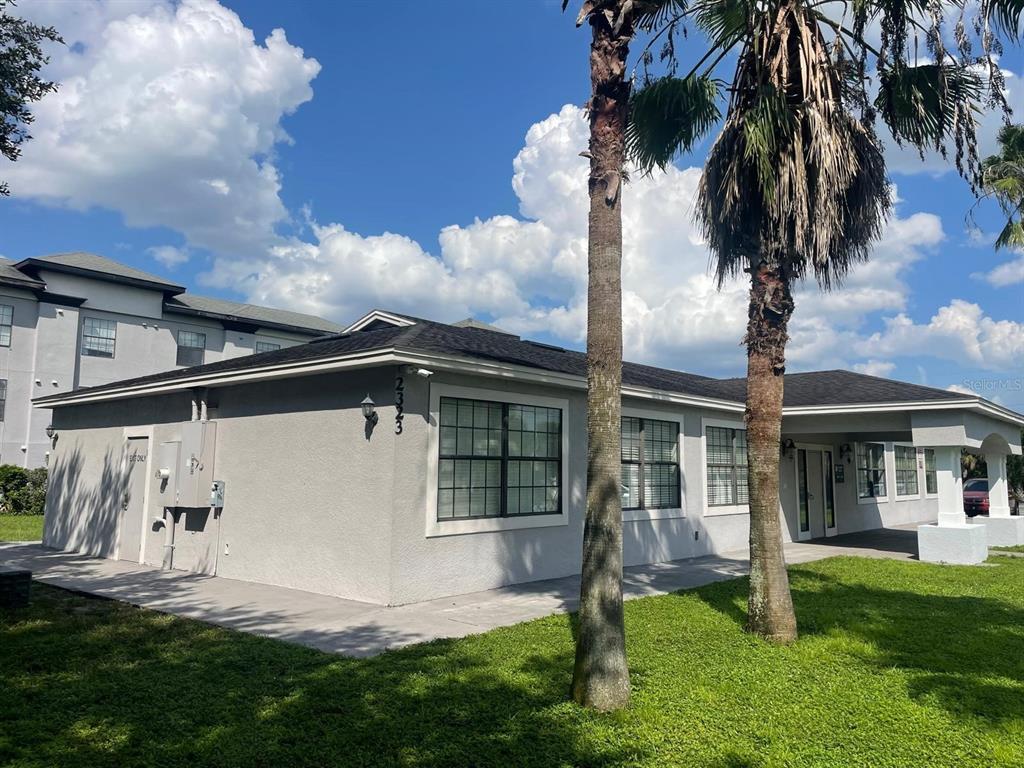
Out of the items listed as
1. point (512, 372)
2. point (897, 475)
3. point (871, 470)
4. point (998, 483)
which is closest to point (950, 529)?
point (998, 483)

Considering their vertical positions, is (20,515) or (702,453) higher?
(702,453)

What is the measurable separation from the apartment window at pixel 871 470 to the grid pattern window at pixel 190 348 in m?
23.8

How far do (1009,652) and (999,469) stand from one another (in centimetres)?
1171

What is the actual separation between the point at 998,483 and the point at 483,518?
13.6 m

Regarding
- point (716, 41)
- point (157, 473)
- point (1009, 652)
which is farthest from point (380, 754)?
point (157, 473)

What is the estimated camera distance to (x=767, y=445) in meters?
7.36

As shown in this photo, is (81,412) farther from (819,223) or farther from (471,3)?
(819,223)

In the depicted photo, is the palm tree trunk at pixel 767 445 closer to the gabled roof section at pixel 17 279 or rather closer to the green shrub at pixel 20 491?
the green shrub at pixel 20 491

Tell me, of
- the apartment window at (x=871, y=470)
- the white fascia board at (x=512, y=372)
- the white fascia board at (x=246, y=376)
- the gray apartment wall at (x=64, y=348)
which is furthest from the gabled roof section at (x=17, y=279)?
the apartment window at (x=871, y=470)

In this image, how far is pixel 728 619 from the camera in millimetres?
7930

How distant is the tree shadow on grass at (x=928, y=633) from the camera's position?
5555 millimetres

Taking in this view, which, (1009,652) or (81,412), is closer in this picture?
(1009,652)

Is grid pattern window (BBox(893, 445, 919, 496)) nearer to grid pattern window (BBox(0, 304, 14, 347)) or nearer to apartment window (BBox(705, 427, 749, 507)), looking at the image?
apartment window (BBox(705, 427, 749, 507))

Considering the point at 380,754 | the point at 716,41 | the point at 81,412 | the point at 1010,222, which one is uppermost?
the point at 1010,222
